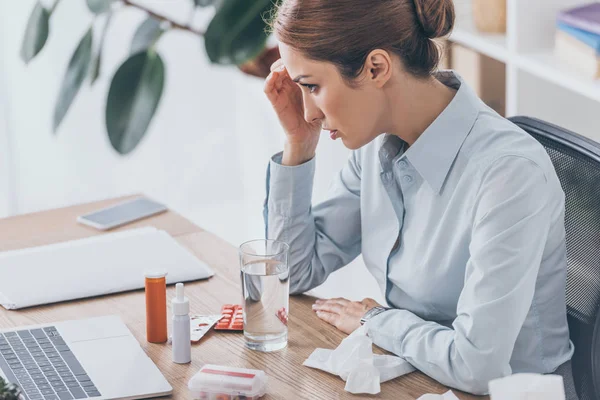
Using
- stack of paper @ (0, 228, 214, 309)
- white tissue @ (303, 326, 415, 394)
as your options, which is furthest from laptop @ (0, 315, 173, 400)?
white tissue @ (303, 326, 415, 394)

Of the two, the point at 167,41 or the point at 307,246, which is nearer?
the point at 307,246

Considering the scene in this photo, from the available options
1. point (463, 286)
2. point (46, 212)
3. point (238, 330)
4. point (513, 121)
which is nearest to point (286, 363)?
point (238, 330)

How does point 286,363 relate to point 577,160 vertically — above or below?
below

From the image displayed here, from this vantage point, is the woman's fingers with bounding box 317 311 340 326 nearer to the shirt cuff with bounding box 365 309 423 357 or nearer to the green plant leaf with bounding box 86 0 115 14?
the shirt cuff with bounding box 365 309 423 357

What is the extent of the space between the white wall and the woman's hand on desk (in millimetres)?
1554

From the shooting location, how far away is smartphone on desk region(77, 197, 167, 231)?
1.87m

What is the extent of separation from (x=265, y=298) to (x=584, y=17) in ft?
3.49

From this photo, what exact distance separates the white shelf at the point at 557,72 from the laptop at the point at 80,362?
1.09m

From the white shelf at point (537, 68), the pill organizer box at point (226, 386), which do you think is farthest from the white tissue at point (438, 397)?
the white shelf at point (537, 68)

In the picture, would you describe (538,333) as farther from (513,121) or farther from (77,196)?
(77,196)

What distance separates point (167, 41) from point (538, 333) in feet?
8.18

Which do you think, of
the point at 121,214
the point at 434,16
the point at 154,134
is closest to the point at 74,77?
the point at 121,214

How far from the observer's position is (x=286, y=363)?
52.2 inches

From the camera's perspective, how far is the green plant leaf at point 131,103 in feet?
6.07
